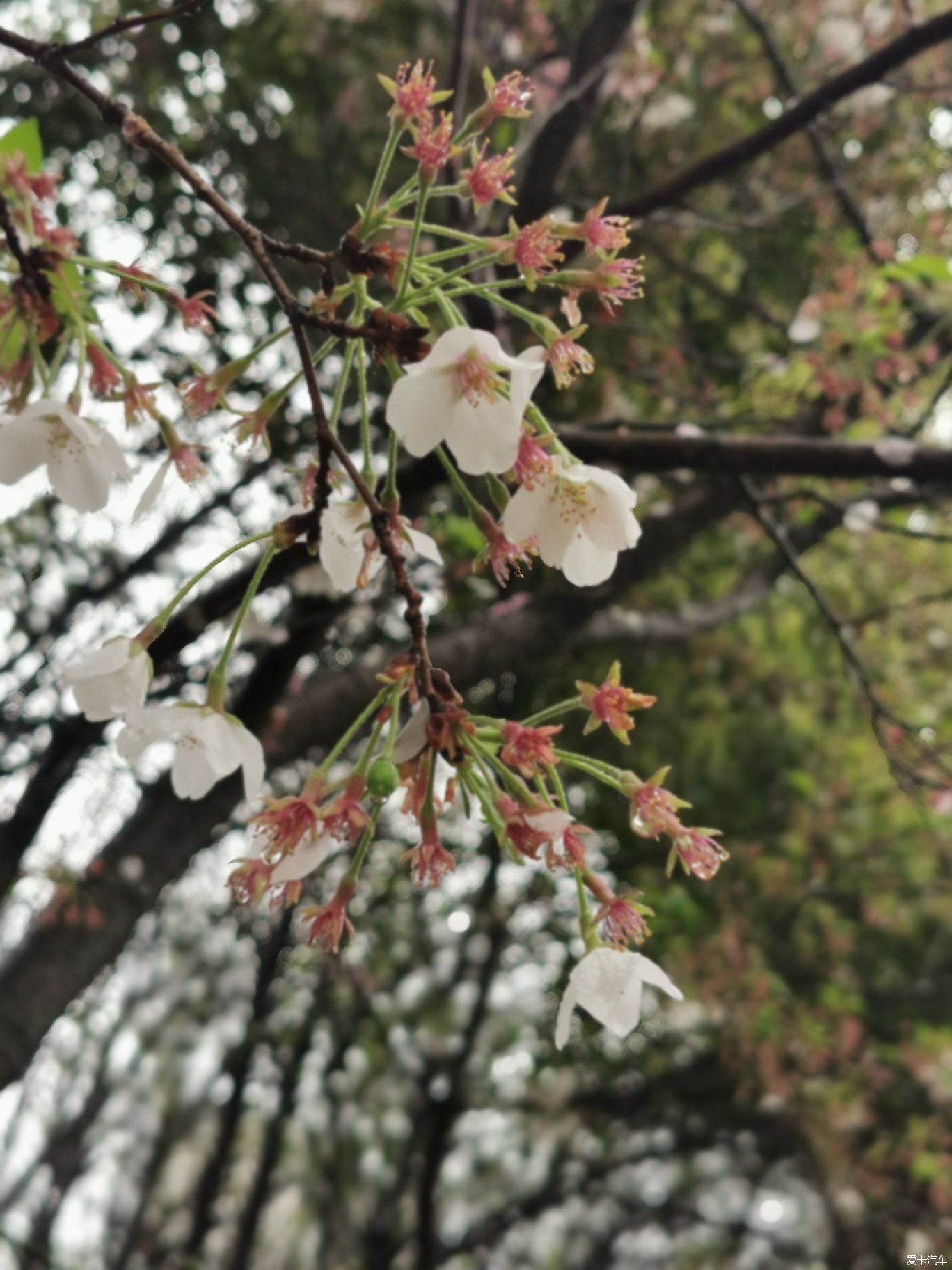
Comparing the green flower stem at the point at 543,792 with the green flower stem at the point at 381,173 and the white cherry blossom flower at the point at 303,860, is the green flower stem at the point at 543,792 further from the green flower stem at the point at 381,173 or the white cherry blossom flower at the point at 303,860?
the green flower stem at the point at 381,173

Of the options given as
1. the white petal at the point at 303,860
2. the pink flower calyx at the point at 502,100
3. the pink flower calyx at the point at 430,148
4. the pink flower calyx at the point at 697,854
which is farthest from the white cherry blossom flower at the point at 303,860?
the pink flower calyx at the point at 502,100

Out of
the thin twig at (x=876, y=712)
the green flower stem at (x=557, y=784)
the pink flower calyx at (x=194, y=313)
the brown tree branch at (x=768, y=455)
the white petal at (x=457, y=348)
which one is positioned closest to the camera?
the white petal at (x=457, y=348)

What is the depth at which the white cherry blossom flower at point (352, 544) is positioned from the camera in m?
0.88

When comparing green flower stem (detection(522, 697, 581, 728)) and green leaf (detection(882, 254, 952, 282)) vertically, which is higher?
green flower stem (detection(522, 697, 581, 728))

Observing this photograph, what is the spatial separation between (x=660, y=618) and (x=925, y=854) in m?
3.31

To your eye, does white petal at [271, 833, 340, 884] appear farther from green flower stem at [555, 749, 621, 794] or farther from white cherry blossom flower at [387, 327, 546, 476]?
white cherry blossom flower at [387, 327, 546, 476]

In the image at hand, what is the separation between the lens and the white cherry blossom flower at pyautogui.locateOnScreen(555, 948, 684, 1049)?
0.88m

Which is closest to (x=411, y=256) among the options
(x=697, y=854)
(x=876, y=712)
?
(x=697, y=854)

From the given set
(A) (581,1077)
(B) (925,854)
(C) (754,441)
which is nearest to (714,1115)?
(A) (581,1077)

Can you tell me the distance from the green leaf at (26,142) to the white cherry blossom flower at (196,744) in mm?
519

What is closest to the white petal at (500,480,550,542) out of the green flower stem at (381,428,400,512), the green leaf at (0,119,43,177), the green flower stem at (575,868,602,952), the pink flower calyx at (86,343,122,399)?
the green flower stem at (381,428,400,512)

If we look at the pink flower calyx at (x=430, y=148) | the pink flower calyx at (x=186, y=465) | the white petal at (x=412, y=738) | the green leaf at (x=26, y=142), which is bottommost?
the white petal at (x=412, y=738)

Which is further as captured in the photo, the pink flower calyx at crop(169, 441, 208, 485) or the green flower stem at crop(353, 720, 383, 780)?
the pink flower calyx at crop(169, 441, 208, 485)

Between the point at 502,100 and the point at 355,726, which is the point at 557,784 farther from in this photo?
the point at 502,100
